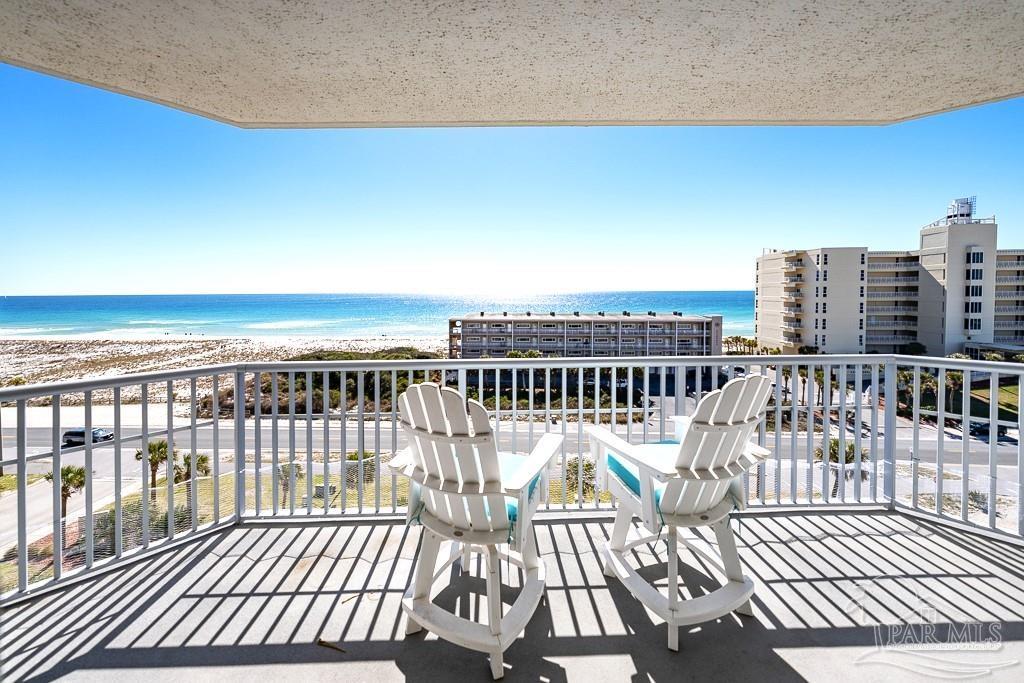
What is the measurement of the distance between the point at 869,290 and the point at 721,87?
3042 centimetres

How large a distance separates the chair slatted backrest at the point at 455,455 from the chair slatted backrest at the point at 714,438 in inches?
25.0

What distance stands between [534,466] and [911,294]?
106ft

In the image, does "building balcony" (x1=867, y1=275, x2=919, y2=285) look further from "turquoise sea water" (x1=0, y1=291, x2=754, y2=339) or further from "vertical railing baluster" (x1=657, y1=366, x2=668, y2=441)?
"vertical railing baluster" (x1=657, y1=366, x2=668, y2=441)

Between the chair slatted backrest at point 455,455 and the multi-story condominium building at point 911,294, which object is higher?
the multi-story condominium building at point 911,294

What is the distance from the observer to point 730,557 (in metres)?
1.66

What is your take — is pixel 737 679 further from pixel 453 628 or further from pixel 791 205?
pixel 791 205

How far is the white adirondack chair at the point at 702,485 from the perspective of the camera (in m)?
1.49

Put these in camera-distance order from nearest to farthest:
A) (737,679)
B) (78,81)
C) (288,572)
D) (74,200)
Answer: (737,679) < (288,572) < (78,81) < (74,200)

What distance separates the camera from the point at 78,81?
2.18 metres

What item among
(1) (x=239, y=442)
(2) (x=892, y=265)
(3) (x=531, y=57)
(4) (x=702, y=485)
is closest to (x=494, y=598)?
(4) (x=702, y=485)

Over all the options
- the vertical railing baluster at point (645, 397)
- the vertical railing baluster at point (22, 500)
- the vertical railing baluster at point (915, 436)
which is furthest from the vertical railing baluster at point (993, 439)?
the vertical railing baluster at point (22, 500)

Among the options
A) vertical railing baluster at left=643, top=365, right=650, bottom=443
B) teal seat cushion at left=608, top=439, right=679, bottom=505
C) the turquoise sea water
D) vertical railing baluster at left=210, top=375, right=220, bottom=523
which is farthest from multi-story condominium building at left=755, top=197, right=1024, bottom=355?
vertical railing baluster at left=210, top=375, right=220, bottom=523

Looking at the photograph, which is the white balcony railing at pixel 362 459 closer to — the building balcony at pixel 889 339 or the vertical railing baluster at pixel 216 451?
the vertical railing baluster at pixel 216 451

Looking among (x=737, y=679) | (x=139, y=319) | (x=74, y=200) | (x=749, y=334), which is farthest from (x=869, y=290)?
(x=139, y=319)
